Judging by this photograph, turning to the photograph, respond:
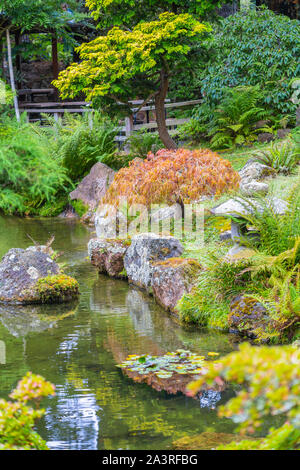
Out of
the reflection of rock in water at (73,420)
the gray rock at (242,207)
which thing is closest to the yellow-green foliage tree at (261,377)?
the reflection of rock in water at (73,420)

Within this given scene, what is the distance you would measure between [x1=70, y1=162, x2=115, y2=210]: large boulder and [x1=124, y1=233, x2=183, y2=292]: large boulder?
5.50 metres

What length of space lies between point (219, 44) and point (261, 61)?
142 cm

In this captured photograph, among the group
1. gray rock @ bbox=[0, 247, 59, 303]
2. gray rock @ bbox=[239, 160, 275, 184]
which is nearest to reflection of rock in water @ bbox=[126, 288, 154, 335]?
gray rock @ bbox=[0, 247, 59, 303]

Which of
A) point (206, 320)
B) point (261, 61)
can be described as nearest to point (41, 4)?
point (261, 61)

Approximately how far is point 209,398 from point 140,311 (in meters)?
2.73

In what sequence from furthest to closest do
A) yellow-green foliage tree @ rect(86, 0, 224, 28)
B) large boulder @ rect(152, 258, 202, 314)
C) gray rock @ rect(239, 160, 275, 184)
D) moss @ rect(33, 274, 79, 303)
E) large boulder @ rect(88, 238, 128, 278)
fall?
yellow-green foliage tree @ rect(86, 0, 224, 28) < gray rock @ rect(239, 160, 275, 184) < large boulder @ rect(88, 238, 128, 278) < moss @ rect(33, 274, 79, 303) < large boulder @ rect(152, 258, 202, 314)

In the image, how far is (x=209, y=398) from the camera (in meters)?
5.17

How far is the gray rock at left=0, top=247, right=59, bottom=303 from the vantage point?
8312 mm

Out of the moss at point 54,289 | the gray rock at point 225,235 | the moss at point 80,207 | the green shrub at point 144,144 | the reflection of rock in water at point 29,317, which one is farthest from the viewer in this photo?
the green shrub at point 144,144

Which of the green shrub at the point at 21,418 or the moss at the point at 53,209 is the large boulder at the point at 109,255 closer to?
the moss at the point at 53,209

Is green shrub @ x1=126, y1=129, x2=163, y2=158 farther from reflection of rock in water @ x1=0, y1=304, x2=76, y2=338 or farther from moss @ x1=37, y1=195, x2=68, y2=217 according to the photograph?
reflection of rock in water @ x1=0, y1=304, x2=76, y2=338

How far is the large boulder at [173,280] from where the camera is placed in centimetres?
757

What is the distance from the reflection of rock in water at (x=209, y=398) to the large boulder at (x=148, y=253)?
10.8 feet

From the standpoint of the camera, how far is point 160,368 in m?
5.77
